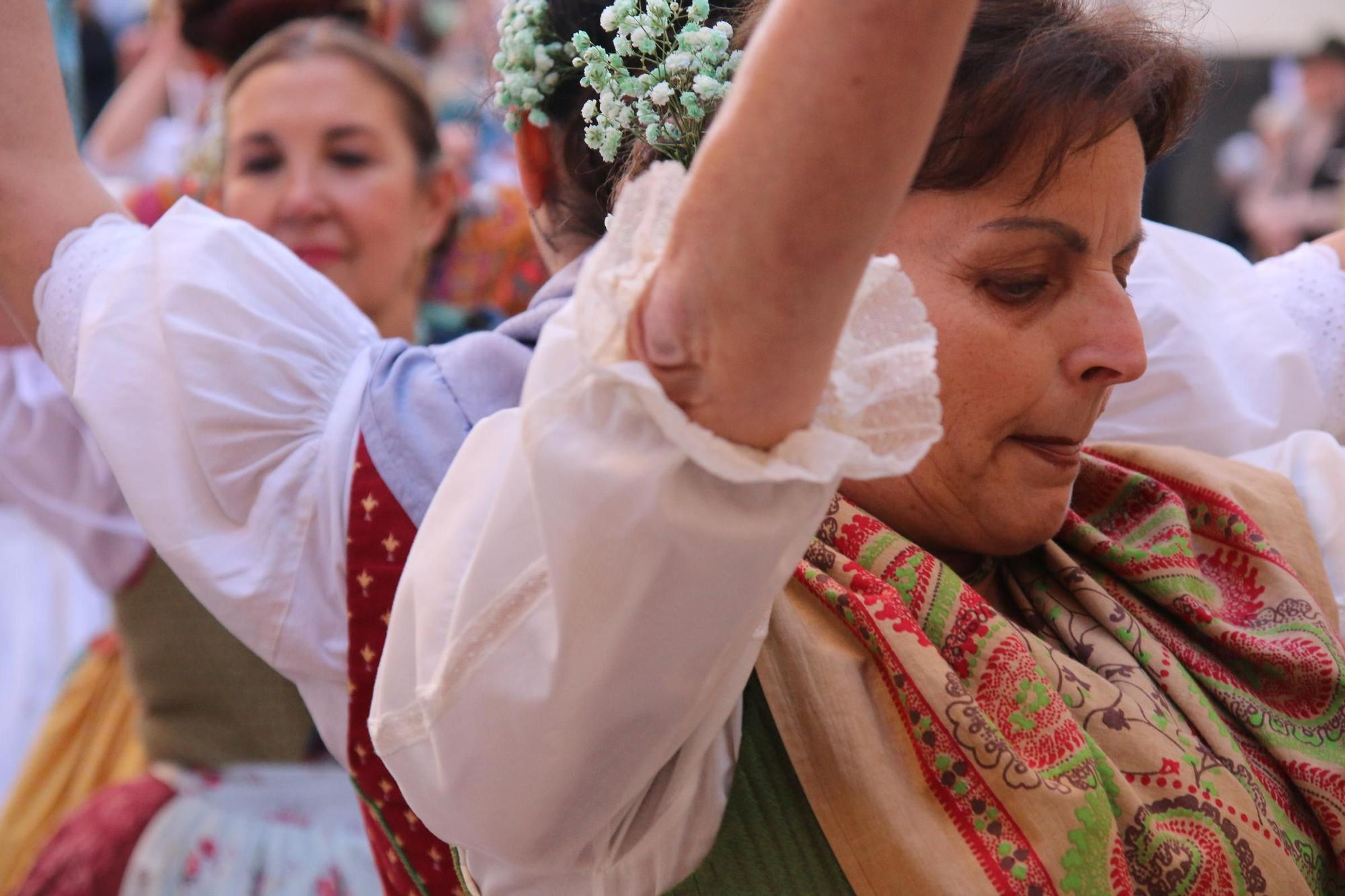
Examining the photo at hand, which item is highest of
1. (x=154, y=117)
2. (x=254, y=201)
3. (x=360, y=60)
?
(x=360, y=60)

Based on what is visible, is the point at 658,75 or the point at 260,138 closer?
the point at 658,75

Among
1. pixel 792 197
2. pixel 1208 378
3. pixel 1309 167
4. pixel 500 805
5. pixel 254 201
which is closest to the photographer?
pixel 792 197

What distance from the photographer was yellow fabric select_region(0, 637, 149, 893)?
6.69ft

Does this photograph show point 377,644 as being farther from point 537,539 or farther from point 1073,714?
point 1073,714

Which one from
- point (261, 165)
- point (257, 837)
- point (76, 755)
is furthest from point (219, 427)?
point (76, 755)

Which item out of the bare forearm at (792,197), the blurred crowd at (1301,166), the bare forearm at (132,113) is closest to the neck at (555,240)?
the bare forearm at (792,197)

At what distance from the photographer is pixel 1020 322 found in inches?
38.4

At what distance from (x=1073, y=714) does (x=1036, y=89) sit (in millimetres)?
454

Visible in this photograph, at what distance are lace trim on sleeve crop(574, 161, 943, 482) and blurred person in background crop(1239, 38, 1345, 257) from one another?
5.31 m

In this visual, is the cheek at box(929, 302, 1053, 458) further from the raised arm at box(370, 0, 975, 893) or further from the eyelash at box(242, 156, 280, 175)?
the eyelash at box(242, 156, 280, 175)

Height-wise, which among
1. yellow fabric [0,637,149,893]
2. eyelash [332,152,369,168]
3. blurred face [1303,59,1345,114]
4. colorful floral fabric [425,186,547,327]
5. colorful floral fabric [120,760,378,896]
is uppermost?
blurred face [1303,59,1345,114]

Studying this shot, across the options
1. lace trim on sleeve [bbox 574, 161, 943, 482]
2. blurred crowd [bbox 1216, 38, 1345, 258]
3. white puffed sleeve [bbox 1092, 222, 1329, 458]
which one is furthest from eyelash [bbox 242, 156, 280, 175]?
blurred crowd [bbox 1216, 38, 1345, 258]

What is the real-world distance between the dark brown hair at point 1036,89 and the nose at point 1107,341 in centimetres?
10

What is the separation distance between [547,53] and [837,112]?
0.70 m
